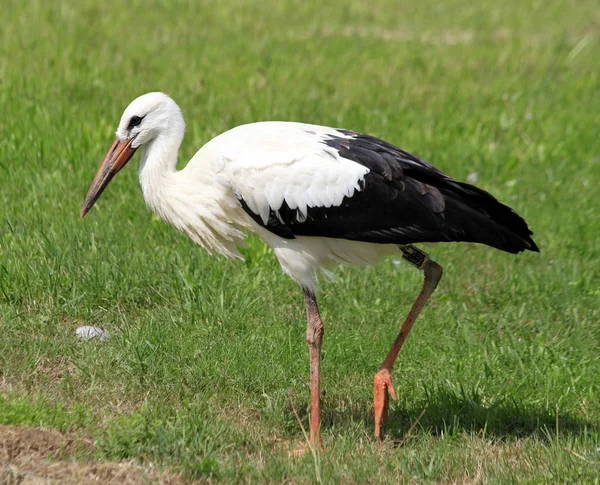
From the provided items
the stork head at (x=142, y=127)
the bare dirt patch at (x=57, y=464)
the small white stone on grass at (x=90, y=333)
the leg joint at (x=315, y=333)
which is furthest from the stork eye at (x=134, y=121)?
the bare dirt patch at (x=57, y=464)

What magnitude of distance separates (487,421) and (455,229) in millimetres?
988

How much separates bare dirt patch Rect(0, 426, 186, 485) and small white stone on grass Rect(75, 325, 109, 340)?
1077mm

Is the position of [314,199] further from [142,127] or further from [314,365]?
[142,127]

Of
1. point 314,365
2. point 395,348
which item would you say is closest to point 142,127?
point 314,365

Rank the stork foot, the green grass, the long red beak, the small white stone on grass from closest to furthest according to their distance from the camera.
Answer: the green grass
the stork foot
the long red beak
the small white stone on grass

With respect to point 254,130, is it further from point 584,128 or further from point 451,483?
point 584,128

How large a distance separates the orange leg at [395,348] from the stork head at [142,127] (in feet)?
4.49

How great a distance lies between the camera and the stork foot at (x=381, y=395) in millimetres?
5012

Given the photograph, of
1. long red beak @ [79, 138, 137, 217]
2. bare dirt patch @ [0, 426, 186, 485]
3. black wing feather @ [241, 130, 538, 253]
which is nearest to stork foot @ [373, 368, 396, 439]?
black wing feather @ [241, 130, 538, 253]

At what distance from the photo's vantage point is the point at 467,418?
512 centimetres

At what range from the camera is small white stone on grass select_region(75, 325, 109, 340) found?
5.38 m

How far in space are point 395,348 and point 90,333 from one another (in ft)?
5.35

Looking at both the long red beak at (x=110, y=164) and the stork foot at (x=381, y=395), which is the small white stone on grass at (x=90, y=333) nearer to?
the long red beak at (x=110, y=164)

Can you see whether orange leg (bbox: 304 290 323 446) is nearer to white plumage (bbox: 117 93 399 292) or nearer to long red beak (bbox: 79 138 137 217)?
white plumage (bbox: 117 93 399 292)
